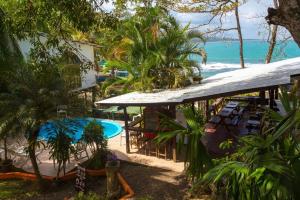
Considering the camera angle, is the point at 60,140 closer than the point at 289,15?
No

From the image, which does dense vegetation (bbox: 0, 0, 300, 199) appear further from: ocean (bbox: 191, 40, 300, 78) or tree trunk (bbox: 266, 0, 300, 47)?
ocean (bbox: 191, 40, 300, 78)

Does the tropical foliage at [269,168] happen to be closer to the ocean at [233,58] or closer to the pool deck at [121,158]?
the pool deck at [121,158]

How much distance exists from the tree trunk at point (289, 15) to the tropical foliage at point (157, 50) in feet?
33.3

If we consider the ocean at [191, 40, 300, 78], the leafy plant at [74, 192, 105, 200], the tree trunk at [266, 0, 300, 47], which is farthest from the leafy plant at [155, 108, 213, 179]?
the ocean at [191, 40, 300, 78]

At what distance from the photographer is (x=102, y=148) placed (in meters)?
11.8

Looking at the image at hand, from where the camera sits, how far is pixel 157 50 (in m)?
15.1

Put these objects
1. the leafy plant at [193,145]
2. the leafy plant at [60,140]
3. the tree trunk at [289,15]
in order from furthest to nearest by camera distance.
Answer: the leafy plant at [60,140]
the leafy plant at [193,145]
the tree trunk at [289,15]

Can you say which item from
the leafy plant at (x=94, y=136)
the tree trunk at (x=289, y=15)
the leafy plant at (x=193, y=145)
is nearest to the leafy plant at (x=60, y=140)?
the leafy plant at (x=94, y=136)

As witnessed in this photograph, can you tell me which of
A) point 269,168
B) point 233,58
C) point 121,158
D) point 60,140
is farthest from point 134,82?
point 233,58

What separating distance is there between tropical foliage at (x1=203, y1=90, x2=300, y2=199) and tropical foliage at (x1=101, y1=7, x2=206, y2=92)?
32.8ft

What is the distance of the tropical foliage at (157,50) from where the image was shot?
14498mm

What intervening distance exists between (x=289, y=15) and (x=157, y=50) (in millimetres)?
11686

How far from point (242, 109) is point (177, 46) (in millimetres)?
4452

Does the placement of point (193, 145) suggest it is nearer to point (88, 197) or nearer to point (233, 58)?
point (88, 197)
